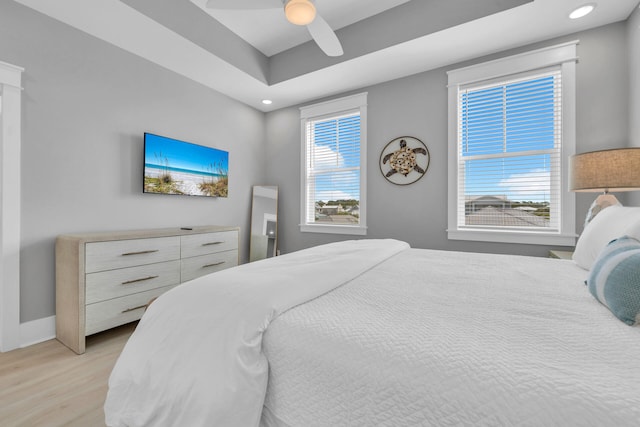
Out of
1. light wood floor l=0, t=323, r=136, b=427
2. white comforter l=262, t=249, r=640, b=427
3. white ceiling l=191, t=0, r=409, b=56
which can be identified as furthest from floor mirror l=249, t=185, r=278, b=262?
white comforter l=262, t=249, r=640, b=427

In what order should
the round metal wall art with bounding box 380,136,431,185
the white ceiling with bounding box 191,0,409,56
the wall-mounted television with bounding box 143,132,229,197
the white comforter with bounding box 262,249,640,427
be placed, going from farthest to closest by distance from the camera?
the round metal wall art with bounding box 380,136,431,185 < the wall-mounted television with bounding box 143,132,229,197 < the white ceiling with bounding box 191,0,409,56 < the white comforter with bounding box 262,249,640,427

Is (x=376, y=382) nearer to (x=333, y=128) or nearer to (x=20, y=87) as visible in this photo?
(x=20, y=87)

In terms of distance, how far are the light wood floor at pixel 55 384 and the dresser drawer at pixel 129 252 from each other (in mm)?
591

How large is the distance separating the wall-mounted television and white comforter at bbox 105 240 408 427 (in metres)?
2.17

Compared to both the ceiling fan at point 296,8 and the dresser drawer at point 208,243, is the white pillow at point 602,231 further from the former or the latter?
the dresser drawer at point 208,243

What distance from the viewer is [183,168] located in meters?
3.02

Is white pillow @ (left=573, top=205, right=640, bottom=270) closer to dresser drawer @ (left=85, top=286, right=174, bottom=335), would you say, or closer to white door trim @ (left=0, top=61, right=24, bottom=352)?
dresser drawer @ (left=85, top=286, right=174, bottom=335)

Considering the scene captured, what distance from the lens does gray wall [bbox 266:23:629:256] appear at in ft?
7.36

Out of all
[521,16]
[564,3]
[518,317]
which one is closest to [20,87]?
[518,317]

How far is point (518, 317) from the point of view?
32.9 inches

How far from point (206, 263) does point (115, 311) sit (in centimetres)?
84

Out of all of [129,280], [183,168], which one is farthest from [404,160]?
[129,280]

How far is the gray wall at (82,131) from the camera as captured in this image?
2.03 meters

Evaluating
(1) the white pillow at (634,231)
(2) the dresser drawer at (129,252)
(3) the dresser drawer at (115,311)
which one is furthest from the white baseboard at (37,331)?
(1) the white pillow at (634,231)
